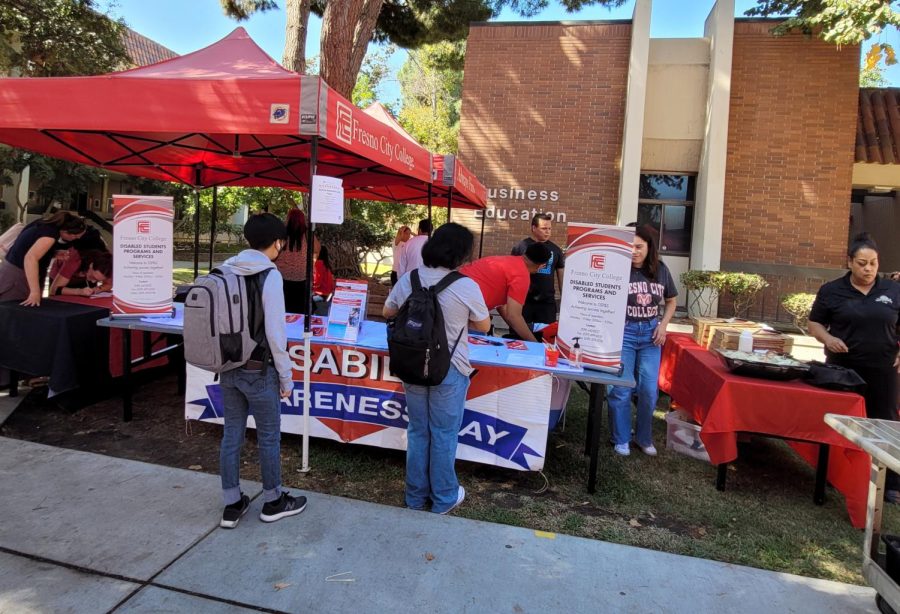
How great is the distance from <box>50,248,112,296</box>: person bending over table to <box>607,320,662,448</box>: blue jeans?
193 inches

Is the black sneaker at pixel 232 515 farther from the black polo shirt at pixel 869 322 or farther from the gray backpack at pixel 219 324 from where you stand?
the black polo shirt at pixel 869 322

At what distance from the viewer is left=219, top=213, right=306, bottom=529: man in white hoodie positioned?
9.19 ft

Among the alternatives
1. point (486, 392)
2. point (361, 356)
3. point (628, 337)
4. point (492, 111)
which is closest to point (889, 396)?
point (628, 337)

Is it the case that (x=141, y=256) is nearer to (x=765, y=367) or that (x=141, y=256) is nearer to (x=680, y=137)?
(x=765, y=367)

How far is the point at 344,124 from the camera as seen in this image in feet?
13.2

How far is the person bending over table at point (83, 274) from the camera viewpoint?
5141 millimetres

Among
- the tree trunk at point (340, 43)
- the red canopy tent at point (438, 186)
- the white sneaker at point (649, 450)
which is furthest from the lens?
the tree trunk at point (340, 43)

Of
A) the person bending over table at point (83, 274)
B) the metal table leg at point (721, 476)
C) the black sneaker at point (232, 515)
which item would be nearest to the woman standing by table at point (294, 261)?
the person bending over table at point (83, 274)

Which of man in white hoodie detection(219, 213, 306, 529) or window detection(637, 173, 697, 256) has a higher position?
window detection(637, 173, 697, 256)

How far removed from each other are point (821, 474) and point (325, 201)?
3865mm

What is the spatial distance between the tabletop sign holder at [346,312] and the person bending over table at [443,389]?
78 centimetres

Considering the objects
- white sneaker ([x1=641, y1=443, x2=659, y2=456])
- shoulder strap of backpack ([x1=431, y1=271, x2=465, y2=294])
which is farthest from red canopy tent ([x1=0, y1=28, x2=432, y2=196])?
white sneaker ([x1=641, y1=443, x2=659, y2=456])

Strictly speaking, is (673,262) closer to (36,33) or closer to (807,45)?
(807,45)

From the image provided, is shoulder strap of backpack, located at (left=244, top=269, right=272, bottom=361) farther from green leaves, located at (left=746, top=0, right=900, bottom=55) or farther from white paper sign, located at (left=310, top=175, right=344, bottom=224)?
green leaves, located at (left=746, top=0, right=900, bottom=55)
